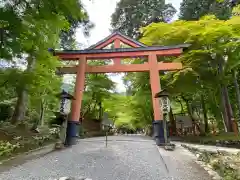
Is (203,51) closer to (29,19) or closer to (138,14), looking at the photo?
(29,19)

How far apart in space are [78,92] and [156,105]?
3231mm

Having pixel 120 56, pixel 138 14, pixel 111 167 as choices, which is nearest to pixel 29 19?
pixel 111 167

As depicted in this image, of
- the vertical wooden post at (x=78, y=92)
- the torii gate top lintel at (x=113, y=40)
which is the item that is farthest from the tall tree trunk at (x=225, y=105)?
the vertical wooden post at (x=78, y=92)

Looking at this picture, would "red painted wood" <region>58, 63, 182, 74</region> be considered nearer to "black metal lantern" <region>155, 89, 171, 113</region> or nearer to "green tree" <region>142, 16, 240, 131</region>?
"green tree" <region>142, 16, 240, 131</region>

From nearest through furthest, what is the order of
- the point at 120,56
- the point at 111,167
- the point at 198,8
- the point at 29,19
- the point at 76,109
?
the point at 29,19 → the point at 111,167 → the point at 76,109 → the point at 120,56 → the point at 198,8

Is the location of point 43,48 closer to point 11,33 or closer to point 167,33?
point 11,33

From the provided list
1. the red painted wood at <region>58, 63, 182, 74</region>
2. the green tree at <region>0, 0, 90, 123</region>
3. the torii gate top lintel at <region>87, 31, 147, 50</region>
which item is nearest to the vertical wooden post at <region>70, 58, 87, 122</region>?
the red painted wood at <region>58, 63, 182, 74</region>

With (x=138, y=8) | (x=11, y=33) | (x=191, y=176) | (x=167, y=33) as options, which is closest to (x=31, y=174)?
(x=11, y=33)

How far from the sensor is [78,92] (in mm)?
9312

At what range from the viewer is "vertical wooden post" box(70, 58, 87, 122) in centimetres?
891

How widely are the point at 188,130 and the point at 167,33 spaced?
31.1 ft

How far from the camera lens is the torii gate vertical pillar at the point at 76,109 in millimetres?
8133

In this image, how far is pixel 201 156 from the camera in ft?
19.4

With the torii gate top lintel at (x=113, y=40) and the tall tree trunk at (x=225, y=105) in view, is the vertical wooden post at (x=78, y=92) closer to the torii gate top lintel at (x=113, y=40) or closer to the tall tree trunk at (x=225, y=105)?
the torii gate top lintel at (x=113, y=40)
